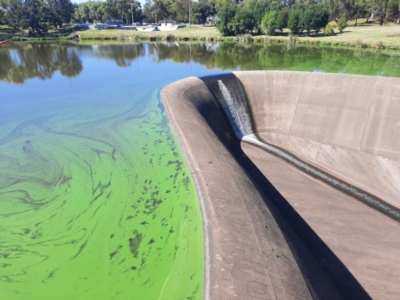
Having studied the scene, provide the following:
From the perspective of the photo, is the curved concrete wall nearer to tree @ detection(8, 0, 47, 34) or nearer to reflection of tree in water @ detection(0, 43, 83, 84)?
reflection of tree in water @ detection(0, 43, 83, 84)

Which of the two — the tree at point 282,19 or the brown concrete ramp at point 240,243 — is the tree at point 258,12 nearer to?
the tree at point 282,19

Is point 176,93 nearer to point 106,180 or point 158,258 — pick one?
point 106,180

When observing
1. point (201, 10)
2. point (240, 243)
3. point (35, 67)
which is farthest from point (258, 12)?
point (240, 243)

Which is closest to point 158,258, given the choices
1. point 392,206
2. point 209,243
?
point 209,243

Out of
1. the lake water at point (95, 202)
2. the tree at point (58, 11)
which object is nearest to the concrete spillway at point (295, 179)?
the lake water at point (95, 202)

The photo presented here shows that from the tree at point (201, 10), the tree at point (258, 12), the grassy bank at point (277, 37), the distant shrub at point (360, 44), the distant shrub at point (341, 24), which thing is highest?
the tree at point (201, 10)

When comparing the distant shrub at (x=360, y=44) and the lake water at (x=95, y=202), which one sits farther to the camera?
the distant shrub at (x=360, y=44)

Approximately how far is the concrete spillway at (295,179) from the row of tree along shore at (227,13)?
73.5 ft

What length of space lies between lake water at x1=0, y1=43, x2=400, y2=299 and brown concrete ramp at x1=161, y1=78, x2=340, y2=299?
30 centimetres

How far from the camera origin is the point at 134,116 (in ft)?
31.9

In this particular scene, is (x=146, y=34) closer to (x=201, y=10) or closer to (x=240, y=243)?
(x=201, y=10)

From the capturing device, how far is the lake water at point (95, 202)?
393 centimetres

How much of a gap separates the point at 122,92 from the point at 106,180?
23.8 ft

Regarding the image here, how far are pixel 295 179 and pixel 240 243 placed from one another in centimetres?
440
